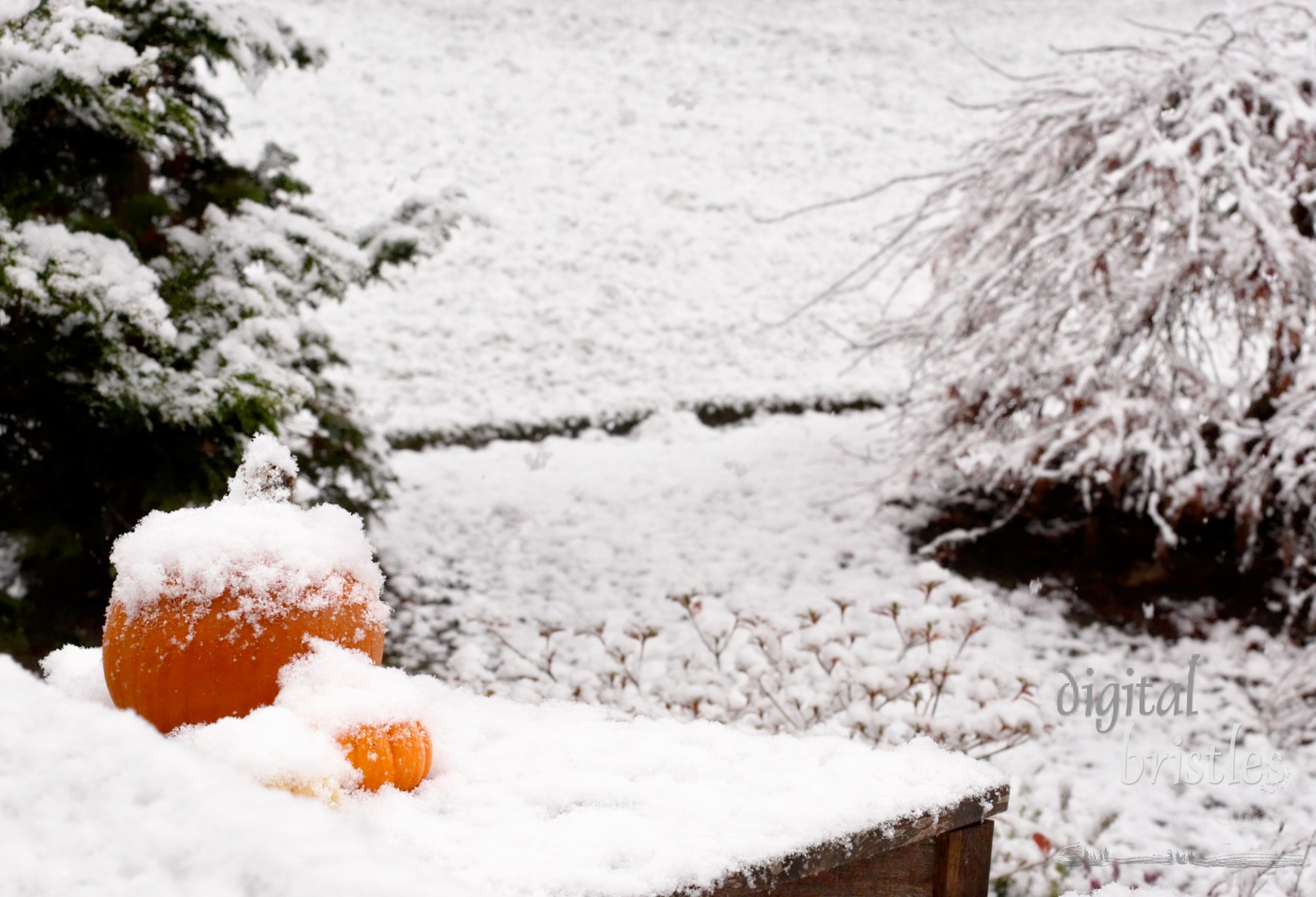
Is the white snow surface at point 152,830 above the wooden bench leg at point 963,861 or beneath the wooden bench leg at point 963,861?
above

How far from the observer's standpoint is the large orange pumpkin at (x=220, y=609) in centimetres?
139

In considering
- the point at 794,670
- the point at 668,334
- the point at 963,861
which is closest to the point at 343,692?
the point at 963,861

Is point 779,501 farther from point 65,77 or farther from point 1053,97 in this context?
point 65,77

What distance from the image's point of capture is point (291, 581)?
1.41m

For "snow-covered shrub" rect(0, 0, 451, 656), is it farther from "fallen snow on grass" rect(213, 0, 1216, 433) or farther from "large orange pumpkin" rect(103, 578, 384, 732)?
"large orange pumpkin" rect(103, 578, 384, 732)

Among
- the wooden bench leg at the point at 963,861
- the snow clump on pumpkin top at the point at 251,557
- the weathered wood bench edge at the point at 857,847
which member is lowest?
the wooden bench leg at the point at 963,861

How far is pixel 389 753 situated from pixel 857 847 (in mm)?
615

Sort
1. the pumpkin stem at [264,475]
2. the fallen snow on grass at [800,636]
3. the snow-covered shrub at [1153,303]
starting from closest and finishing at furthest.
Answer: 1. the pumpkin stem at [264,475]
2. the fallen snow on grass at [800,636]
3. the snow-covered shrub at [1153,303]

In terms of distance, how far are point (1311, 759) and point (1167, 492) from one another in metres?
1.10

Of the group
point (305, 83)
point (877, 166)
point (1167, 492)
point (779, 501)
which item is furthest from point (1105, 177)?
point (305, 83)

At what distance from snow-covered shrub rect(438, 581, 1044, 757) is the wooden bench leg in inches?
57.5

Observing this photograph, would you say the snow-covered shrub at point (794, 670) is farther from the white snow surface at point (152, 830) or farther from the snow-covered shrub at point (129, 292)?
the white snow surface at point (152, 830)

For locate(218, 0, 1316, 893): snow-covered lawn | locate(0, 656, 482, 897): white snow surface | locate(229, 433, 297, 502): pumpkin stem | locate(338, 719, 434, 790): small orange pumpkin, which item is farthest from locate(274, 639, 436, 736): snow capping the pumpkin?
locate(218, 0, 1316, 893): snow-covered lawn

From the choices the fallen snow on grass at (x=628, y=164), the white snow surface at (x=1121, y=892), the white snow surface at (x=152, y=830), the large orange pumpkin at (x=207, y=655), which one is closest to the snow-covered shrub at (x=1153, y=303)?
the white snow surface at (x=1121, y=892)
